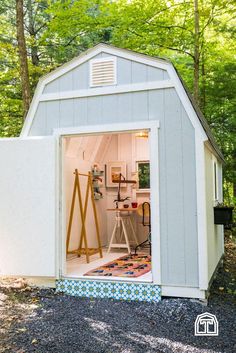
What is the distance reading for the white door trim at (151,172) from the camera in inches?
195

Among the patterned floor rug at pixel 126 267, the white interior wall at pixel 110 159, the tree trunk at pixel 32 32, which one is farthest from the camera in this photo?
the tree trunk at pixel 32 32

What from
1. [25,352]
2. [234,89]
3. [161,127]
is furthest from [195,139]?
[234,89]

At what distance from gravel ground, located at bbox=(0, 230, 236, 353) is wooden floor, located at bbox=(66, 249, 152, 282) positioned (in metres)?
0.34

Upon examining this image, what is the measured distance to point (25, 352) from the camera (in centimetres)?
337

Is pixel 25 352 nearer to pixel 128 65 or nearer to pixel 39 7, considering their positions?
pixel 128 65

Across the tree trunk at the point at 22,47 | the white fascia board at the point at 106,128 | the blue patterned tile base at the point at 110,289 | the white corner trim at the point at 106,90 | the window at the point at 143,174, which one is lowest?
the blue patterned tile base at the point at 110,289

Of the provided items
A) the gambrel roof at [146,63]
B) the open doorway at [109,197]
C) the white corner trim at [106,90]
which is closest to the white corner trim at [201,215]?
the gambrel roof at [146,63]

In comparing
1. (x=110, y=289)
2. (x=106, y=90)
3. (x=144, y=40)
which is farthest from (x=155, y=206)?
(x=144, y=40)

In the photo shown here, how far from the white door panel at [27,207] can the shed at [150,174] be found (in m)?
0.01

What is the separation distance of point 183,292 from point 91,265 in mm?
2045

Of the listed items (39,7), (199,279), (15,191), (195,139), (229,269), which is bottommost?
(229,269)

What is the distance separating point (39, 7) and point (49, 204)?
9960 mm

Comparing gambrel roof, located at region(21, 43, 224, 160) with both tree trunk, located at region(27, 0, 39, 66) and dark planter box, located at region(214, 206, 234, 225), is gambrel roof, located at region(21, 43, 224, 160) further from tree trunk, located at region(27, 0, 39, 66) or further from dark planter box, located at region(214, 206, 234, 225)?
tree trunk, located at region(27, 0, 39, 66)

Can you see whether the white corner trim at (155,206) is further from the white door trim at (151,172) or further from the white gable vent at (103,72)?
the white gable vent at (103,72)
